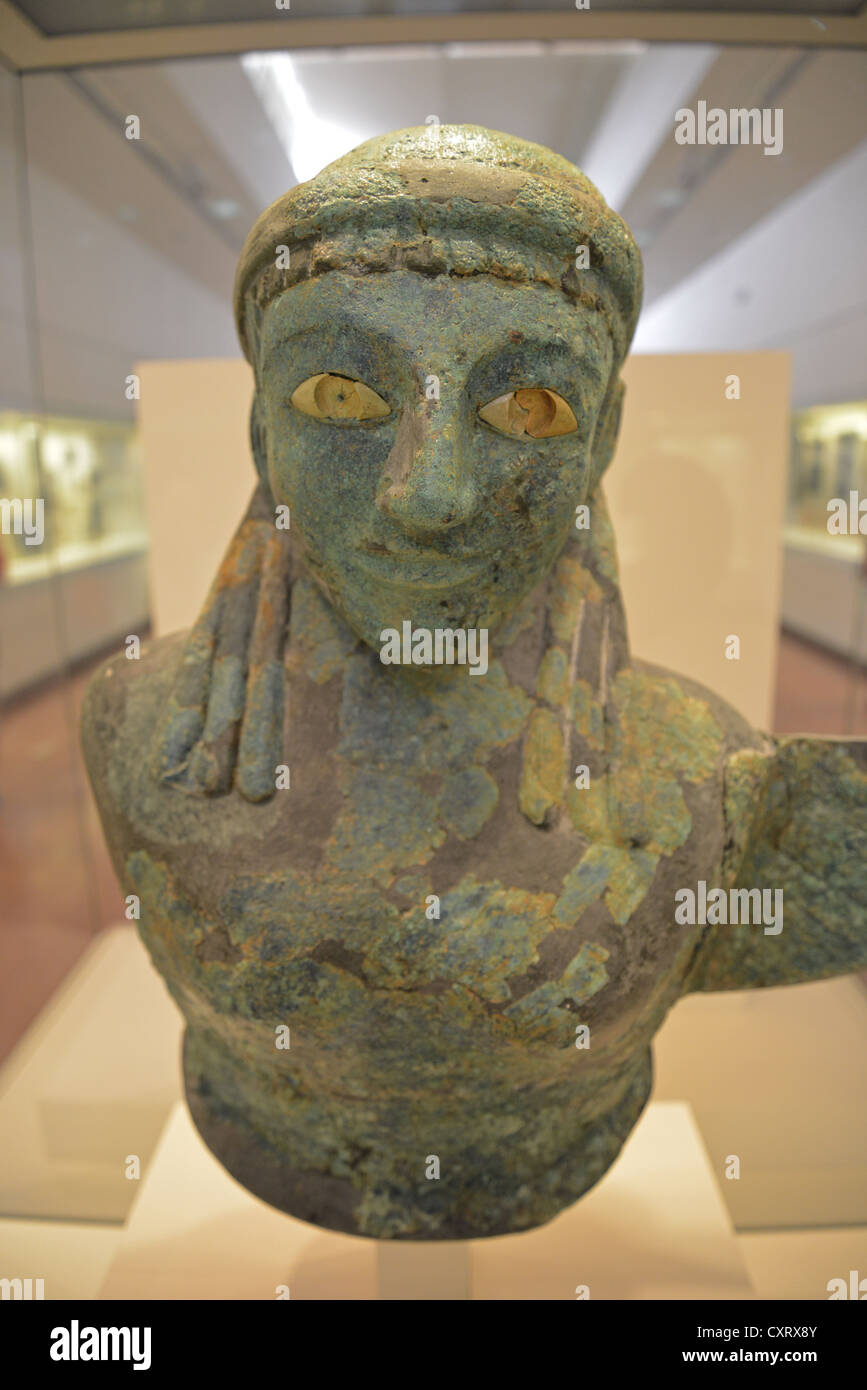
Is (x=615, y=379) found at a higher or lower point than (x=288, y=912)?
higher

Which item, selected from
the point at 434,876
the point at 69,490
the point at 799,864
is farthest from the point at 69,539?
the point at 799,864

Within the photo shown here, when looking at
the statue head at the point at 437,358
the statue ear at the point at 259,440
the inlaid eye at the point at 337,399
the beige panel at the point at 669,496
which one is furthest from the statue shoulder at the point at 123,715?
the beige panel at the point at 669,496

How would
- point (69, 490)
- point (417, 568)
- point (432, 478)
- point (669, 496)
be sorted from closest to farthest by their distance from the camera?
point (432, 478), point (417, 568), point (669, 496), point (69, 490)

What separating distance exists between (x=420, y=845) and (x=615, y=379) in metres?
0.82

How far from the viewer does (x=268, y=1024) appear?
1607 millimetres

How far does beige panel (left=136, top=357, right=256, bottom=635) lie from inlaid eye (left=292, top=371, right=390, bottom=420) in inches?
51.1

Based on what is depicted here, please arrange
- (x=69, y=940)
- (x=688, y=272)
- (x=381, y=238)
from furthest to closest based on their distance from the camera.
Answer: (x=69, y=940) < (x=688, y=272) < (x=381, y=238)

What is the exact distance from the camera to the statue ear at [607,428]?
161 cm

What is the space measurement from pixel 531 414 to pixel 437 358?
181 millimetres

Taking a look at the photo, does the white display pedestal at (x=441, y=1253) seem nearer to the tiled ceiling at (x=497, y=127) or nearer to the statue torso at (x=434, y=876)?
the statue torso at (x=434, y=876)

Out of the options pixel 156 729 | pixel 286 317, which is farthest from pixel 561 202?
pixel 156 729

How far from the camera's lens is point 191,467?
279 cm

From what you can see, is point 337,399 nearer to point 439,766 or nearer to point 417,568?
point 417,568

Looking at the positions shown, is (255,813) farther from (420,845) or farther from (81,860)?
(81,860)
